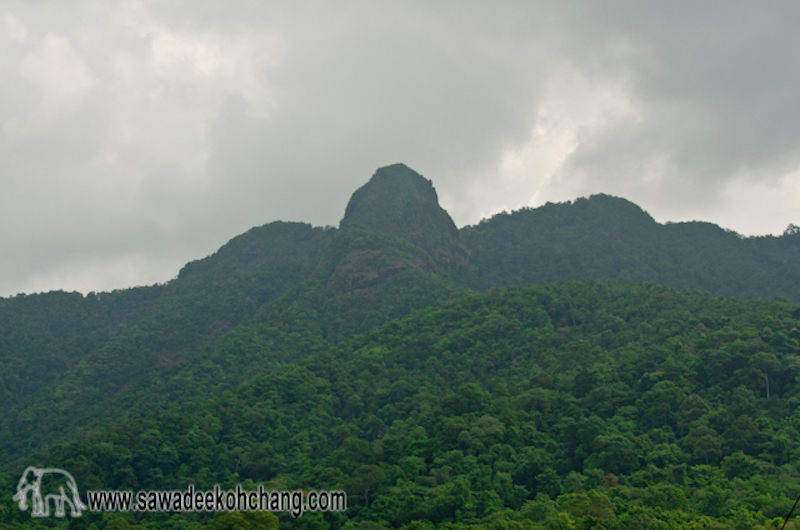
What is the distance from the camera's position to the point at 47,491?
133 feet

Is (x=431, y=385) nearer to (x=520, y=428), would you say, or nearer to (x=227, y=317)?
(x=520, y=428)

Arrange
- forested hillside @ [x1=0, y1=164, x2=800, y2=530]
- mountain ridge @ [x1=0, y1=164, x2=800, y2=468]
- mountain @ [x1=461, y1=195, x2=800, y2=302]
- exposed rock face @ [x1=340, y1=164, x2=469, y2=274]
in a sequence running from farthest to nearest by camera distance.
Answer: exposed rock face @ [x1=340, y1=164, x2=469, y2=274], mountain @ [x1=461, y1=195, x2=800, y2=302], mountain ridge @ [x1=0, y1=164, x2=800, y2=468], forested hillside @ [x1=0, y1=164, x2=800, y2=530]

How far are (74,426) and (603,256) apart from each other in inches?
3071

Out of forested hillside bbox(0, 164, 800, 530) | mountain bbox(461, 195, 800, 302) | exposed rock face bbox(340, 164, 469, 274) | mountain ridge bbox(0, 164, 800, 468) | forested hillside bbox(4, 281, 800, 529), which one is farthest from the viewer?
exposed rock face bbox(340, 164, 469, 274)

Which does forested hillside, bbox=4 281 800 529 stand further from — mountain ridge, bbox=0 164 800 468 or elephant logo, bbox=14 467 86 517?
mountain ridge, bbox=0 164 800 468

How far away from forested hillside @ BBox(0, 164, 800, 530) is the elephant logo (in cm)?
88

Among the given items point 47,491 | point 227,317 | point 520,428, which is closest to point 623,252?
point 227,317

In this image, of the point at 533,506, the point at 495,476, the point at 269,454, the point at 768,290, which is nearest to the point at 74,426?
the point at 269,454

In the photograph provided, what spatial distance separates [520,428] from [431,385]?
14.6 m

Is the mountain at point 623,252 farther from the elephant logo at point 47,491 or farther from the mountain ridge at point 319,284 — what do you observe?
the elephant logo at point 47,491

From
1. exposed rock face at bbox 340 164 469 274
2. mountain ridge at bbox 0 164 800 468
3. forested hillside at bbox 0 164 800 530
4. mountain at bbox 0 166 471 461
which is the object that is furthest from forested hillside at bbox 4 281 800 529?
exposed rock face at bbox 340 164 469 274

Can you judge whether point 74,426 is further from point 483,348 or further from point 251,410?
point 483,348

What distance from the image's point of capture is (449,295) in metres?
83.4

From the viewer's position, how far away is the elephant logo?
37469 millimetres
